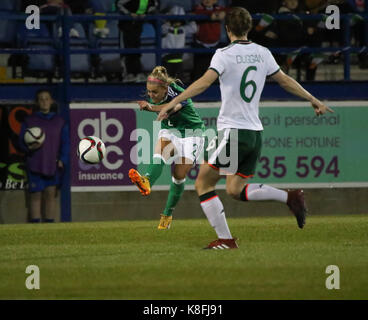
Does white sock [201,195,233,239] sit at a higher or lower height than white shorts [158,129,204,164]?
lower

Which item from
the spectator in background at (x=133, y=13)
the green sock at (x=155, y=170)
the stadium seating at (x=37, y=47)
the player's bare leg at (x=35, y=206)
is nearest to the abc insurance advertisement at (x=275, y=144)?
the player's bare leg at (x=35, y=206)

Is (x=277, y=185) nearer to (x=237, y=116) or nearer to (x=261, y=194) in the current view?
(x=261, y=194)

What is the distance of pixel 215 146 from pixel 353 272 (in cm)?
191

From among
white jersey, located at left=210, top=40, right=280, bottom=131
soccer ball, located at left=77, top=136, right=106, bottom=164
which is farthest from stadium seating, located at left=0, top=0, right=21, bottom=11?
white jersey, located at left=210, top=40, right=280, bottom=131

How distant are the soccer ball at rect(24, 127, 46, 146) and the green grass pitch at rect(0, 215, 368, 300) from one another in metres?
1.99

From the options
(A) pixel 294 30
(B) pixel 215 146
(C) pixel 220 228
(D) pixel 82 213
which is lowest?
(D) pixel 82 213

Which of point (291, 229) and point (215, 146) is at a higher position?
point (215, 146)

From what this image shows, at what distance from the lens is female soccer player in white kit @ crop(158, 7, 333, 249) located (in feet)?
30.4

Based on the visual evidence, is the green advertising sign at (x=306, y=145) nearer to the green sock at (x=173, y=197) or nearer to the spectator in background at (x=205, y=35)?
the spectator in background at (x=205, y=35)

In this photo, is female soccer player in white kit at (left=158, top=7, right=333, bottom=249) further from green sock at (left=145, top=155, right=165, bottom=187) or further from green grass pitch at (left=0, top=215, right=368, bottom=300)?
green sock at (left=145, top=155, right=165, bottom=187)

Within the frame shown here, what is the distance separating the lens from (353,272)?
27.4ft
